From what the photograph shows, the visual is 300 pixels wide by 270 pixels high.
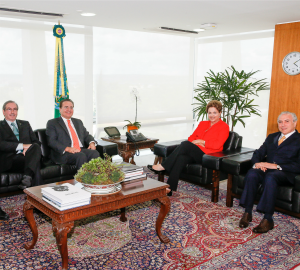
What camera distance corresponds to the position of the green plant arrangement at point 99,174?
267 centimetres

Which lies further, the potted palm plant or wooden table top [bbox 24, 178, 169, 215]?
the potted palm plant

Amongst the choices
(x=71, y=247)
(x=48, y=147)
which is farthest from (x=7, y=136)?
(x=71, y=247)

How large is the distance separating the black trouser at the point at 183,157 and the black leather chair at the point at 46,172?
2.98ft

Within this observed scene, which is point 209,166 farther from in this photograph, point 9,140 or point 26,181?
point 9,140

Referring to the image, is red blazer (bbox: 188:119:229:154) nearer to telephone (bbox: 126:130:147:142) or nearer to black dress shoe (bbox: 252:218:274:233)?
telephone (bbox: 126:130:147:142)

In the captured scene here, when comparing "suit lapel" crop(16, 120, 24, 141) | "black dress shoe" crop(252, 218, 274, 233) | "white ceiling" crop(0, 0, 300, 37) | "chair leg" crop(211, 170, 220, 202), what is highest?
"white ceiling" crop(0, 0, 300, 37)

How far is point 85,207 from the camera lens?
246 centimetres

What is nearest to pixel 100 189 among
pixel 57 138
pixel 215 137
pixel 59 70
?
pixel 57 138

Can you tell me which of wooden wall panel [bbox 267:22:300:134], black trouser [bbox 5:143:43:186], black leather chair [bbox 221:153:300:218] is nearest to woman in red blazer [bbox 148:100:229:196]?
black leather chair [bbox 221:153:300:218]

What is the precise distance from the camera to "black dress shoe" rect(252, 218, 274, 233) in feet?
10.5

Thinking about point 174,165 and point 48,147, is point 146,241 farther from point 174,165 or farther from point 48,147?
point 48,147

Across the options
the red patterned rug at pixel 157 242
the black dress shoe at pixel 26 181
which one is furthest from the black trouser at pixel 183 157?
the black dress shoe at pixel 26 181

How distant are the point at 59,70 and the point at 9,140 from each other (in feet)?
6.08

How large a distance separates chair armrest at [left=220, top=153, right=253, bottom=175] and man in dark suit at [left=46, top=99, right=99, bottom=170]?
5.63 ft
